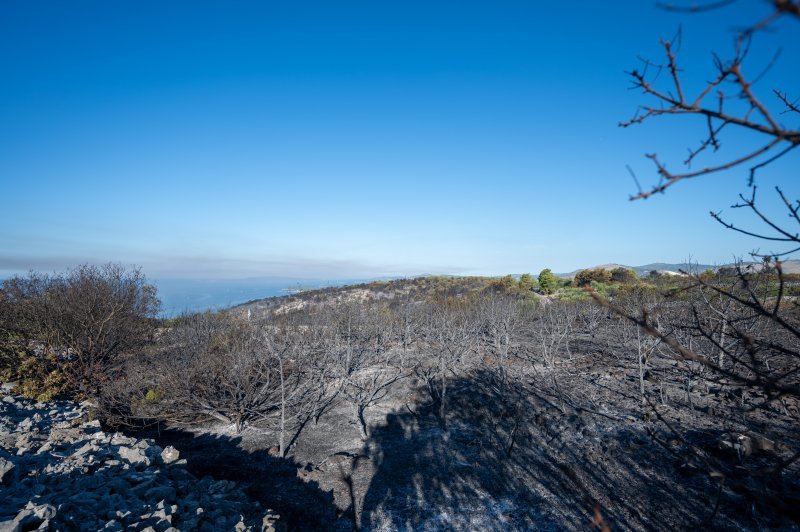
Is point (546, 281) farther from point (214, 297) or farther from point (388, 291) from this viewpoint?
point (214, 297)

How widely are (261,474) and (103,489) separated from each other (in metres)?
3.23

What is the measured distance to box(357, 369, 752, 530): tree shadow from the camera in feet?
21.5

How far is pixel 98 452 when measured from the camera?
7.21 m

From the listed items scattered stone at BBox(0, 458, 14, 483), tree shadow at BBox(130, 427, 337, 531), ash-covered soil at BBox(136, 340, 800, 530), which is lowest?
tree shadow at BBox(130, 427, 337, 531)

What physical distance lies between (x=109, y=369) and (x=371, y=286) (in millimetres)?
40980

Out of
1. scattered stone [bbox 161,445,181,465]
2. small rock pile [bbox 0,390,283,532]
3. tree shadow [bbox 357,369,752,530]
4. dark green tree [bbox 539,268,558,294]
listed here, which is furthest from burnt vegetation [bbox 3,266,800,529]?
dark green tree [bbox 539,268,558,294]

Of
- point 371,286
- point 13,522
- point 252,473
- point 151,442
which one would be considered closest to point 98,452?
point 151,442

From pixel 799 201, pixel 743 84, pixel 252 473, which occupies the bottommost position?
pixel 252 473

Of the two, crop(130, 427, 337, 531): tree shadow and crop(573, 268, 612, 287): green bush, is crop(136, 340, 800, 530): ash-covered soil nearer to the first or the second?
crop(130, 427, 337, 531): tree shadow

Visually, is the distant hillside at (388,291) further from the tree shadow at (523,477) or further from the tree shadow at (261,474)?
→ the tree shadow at (261,474)

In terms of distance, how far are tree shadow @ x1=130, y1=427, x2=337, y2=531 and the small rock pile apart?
55 centimetres

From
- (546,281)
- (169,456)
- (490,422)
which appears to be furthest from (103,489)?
(546,281)

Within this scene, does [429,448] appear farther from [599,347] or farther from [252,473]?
[599,347]

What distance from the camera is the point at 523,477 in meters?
A: 7.80
